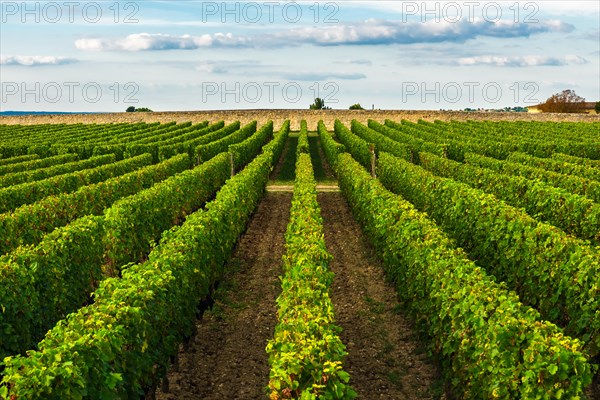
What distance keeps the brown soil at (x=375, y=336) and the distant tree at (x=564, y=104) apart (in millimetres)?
133099

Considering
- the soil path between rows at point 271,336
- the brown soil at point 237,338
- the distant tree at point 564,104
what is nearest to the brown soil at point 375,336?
the soil path between rows at point 271,336

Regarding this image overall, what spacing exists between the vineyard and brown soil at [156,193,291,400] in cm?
5

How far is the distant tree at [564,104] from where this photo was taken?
141625mm

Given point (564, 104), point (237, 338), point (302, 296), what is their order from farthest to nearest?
point (564, 104) → point (237, 338) → point (302, 296)

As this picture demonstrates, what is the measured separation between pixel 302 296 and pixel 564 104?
147 m

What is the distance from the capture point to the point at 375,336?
13711 mm

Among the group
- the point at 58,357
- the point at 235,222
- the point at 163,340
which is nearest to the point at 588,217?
the point at 235,222

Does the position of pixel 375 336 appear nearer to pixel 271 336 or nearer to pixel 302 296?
pixel 271 336

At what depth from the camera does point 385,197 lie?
62.1 ft

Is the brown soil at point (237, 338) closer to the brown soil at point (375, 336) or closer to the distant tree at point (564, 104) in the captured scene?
the brown soil at point (375, 336)

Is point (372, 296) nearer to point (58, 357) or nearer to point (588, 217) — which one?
point (588, 217)

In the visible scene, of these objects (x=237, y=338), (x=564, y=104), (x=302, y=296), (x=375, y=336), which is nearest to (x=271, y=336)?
(x=237, y=338)

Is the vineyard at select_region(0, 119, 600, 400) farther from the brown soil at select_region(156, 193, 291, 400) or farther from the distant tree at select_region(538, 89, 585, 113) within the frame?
the distant tree at select_region(538, 89, 585, 113)

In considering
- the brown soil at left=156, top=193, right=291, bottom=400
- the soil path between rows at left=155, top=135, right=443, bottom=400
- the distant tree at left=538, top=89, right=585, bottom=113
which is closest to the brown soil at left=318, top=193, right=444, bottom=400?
the soil path between rows at left=155, top=135, right=443, bottom=400
